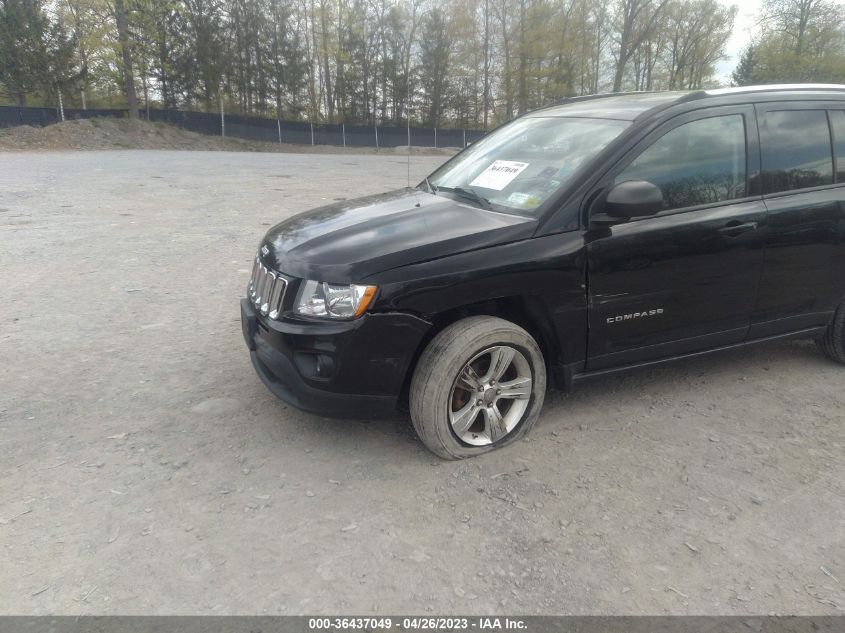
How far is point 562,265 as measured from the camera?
329 centimetres

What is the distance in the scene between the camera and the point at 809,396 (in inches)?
159

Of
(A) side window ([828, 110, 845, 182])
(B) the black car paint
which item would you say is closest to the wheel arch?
(B) the black car paint

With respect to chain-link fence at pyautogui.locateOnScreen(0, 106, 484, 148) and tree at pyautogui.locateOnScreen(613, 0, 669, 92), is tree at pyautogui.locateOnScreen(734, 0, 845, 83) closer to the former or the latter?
tree at pyautogui.locateOnScreen(613, 0, 669, 92)

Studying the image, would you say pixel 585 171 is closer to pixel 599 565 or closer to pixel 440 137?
pixel 599 565

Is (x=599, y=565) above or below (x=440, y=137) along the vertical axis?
below

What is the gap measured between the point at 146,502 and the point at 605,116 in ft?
10.7

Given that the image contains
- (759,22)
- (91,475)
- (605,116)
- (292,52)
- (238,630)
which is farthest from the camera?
(292,52)

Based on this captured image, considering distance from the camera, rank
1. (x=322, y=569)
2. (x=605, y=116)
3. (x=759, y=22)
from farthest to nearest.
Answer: (x=759, y=22) < (x=605, y=116) < (x=322, y=569)

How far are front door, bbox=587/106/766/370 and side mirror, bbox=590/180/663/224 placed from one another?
0.10 metres

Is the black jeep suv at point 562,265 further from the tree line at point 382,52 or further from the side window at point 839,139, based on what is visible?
the tree line at point 382,52

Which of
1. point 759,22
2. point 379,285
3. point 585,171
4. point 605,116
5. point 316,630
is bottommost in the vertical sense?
point 316,630

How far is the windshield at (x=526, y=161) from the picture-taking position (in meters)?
3.54

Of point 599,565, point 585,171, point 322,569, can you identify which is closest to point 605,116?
point 585,171

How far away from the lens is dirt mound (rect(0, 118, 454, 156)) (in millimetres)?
28344
